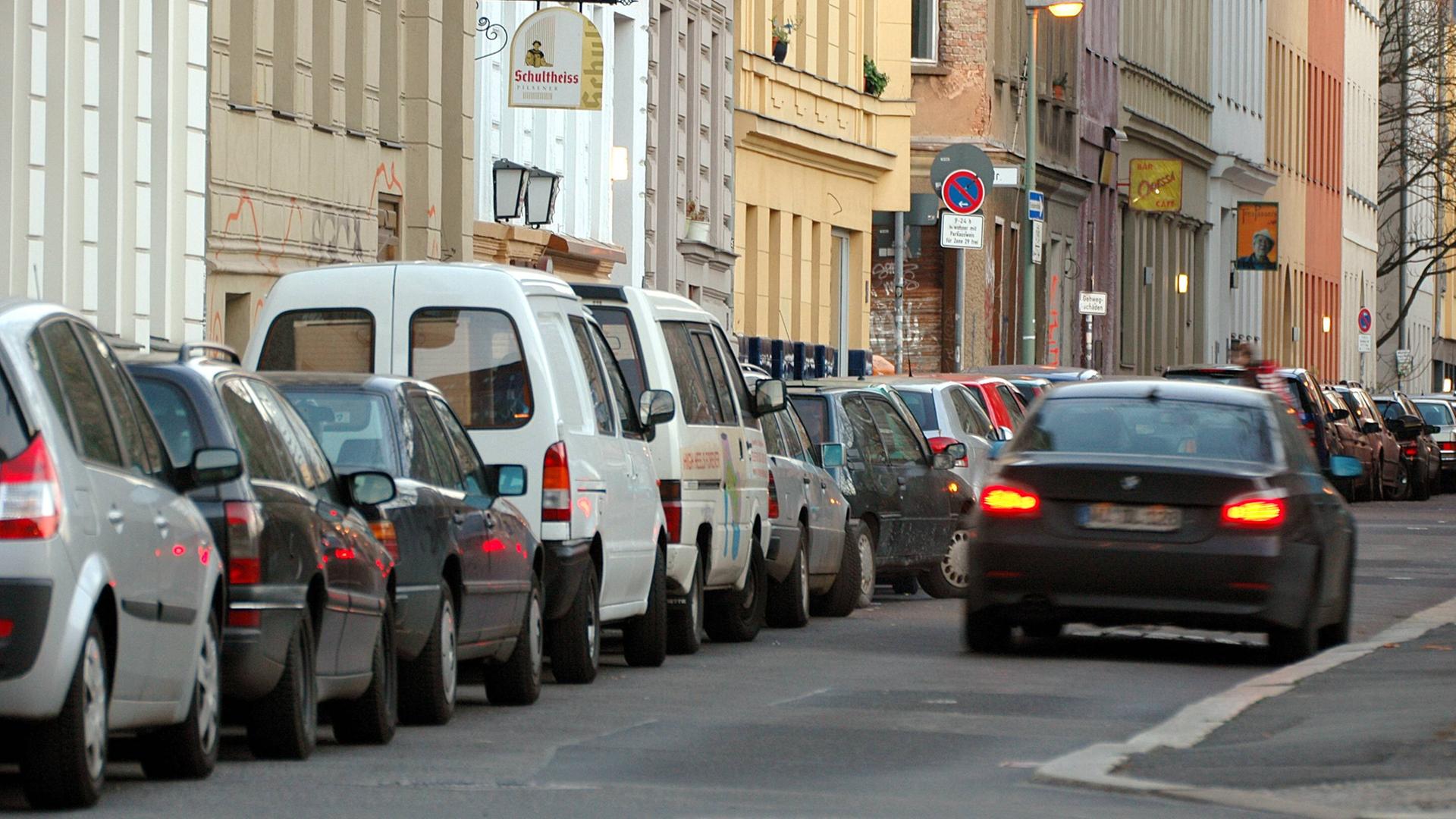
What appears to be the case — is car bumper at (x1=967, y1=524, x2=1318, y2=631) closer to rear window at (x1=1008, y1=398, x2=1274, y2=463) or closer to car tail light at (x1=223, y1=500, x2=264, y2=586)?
rear window at (x1=1008, y1=398, x2=1274, y2=463)

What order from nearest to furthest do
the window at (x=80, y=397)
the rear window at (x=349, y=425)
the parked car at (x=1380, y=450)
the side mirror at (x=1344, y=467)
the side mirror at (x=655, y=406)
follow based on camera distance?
the window at (x=80, y=397) < the rear window at (x=349, y=425) < the side mirror at (x=655, y=406) < the side mirror at (x=1344, y=467) < the parked car at (x=1380, y=450)

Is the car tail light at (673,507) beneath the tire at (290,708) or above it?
above

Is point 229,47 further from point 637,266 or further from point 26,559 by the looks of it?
point 26,559

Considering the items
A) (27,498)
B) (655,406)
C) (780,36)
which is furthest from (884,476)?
(780,36)

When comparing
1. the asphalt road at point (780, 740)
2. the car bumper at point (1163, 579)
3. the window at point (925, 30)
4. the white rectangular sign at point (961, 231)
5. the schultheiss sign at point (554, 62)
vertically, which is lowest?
the asphalt road at point (780, 740)

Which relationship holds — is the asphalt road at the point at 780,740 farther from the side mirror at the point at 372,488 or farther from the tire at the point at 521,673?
the side mirror at the point at 372,488

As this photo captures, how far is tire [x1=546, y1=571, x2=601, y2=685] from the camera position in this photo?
1563 centimetres

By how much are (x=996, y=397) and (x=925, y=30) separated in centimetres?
3090

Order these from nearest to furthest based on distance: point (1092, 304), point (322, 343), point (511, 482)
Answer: point (511, 482), point (322, 343), point (1092, 304)

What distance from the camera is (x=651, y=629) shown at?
675 inches

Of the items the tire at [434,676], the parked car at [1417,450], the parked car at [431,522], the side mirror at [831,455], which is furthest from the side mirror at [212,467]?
the parked car at [1417,450]

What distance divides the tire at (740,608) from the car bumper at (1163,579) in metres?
2.30

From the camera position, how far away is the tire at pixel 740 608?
19.3m

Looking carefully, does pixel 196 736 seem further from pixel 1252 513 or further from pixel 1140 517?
pixel 1252 513
